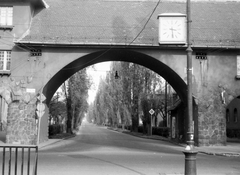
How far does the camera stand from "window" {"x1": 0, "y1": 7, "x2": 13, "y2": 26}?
25312mm

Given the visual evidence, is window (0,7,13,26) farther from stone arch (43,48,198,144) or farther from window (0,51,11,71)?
stone arch (43,48,198,144)

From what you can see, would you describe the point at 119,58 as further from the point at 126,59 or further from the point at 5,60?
the point at 5,60

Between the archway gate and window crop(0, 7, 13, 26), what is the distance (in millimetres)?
2185

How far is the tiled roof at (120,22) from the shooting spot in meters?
25.5

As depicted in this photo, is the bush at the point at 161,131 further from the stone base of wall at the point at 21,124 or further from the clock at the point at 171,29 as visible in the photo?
the clock at the point at 171,29

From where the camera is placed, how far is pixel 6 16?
25.4 m

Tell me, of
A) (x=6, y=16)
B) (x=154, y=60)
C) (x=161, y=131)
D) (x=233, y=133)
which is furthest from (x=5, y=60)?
(x=233, y=133)

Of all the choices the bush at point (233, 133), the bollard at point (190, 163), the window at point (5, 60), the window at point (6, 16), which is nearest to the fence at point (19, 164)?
the bollard at point (190, 163)

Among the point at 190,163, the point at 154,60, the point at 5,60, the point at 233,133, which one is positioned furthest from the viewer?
the point at 233,133

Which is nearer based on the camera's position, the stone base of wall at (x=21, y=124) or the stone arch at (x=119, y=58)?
the stone base of wall at (x=21, y=124)

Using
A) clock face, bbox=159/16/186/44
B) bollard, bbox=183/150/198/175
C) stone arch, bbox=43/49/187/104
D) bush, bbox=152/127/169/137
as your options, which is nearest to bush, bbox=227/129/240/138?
bush, bbox=152/127/169/137

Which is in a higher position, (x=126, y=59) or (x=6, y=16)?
(x=6, y=16)

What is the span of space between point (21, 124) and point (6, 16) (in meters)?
8.56

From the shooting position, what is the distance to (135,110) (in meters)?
45.2
